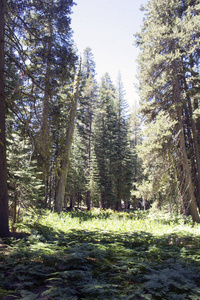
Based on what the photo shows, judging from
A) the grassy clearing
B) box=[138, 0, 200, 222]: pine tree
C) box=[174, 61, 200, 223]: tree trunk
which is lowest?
the grassy clearing

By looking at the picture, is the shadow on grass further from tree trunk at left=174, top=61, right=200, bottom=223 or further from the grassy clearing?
tree trunk at left=174, top=61, right=200, bottom=223

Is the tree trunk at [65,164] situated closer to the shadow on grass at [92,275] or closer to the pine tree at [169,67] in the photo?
the pine tree at [169,67]

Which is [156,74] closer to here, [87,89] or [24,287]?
[24,287]

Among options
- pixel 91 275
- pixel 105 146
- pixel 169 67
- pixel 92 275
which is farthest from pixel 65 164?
pixel 105 146

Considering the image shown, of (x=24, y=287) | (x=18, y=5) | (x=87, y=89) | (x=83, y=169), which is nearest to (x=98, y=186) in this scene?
(x=83, y=169)

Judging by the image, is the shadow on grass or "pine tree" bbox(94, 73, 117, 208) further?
"pine tree" bbox(94, 73, 117, 208)

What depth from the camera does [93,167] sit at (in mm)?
25562

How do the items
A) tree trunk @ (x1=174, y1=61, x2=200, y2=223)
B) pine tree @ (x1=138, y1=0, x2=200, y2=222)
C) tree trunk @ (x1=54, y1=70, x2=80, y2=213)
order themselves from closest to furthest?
1. tree trunk @ (x1=174, y1=61, x2=200, y2=223)
2. pine tree @ (x1=138, y1=0, x2=200, y2=222)
3. tree trunk @ (x1=54, y1=70, x2=80, y2=213)

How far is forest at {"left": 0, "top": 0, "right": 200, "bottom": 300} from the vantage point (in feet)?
9.81

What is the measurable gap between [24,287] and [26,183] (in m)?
5.01

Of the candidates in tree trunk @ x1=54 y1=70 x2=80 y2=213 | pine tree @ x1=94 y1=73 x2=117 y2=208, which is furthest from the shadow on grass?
pine tree @ x1=94 y1=73 x2=117 y2=208

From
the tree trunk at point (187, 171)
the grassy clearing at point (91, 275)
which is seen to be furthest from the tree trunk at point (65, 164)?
the grassy clearing at point (91, 275)

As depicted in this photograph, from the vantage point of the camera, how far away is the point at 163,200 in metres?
11.8

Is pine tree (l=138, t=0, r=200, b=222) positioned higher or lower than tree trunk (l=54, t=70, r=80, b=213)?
higher
